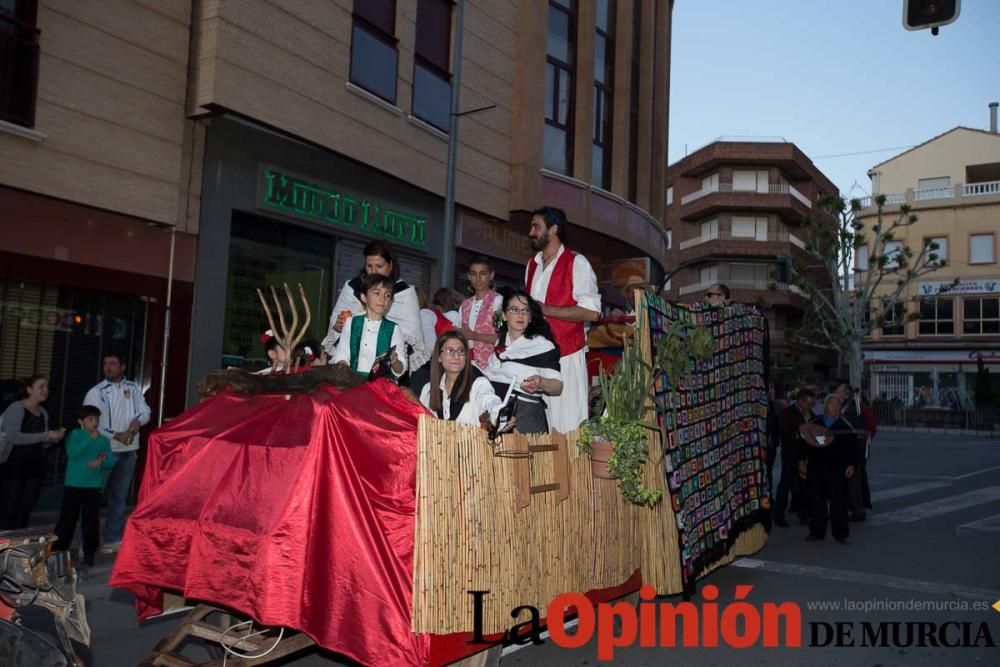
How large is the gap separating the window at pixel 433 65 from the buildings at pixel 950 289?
131 ft

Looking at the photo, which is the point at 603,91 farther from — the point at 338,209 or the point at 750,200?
the point at 750,200

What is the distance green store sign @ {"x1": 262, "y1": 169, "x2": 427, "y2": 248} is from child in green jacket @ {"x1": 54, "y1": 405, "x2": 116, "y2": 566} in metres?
4.92

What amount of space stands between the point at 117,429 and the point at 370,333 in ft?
14.9

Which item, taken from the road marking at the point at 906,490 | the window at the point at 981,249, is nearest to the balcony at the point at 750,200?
the window at the point at 981,249

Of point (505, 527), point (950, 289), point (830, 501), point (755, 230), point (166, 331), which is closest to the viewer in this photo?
point (505, 527)

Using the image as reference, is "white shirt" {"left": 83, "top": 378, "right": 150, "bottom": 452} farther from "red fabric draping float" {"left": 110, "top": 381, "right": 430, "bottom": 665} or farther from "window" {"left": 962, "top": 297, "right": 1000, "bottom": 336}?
"window" {"left": 962, "top": 297, "right": 1000, "bottom": 336}

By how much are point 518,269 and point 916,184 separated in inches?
1769

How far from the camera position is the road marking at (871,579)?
6766mm

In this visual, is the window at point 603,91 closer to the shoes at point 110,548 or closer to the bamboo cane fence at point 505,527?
the shoes at point 110,548

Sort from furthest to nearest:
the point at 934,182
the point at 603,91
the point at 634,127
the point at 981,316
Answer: the point at 934,182
the point at 981,316
the point at 634,127
the point at 603,91

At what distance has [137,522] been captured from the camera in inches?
161

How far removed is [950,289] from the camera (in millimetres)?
48406

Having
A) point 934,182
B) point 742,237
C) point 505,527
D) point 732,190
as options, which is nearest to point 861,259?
point 934,182

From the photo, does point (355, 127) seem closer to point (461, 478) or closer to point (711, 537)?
point (711, 537)
